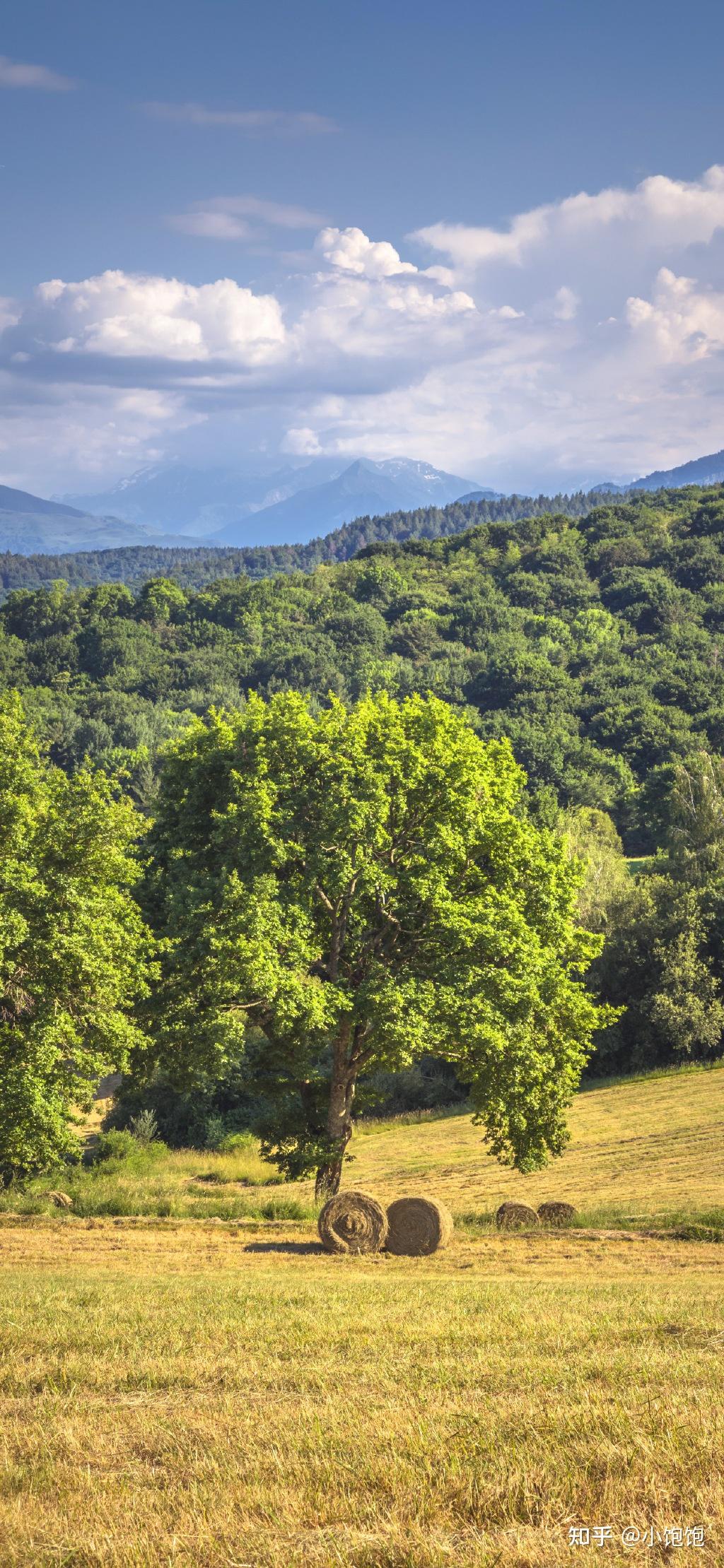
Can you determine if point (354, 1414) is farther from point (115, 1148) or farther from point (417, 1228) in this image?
point (115, 1148)

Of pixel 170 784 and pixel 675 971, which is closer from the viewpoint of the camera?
pixel 170 784

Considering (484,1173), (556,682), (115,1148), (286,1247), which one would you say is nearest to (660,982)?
(484,1173)

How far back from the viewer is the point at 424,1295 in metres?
14.3

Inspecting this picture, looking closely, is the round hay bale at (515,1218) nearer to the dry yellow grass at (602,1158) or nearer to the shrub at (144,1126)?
the dry yellow grass at (602,1158)

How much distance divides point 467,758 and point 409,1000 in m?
5.42

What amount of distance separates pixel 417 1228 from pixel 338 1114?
5.44m

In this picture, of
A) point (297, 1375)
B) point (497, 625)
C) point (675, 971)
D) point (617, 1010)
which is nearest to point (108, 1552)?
point (297, 1375)

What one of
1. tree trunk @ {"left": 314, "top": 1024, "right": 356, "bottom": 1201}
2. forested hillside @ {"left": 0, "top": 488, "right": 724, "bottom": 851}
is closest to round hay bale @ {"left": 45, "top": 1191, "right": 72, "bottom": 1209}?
tree trunk @ {"left": 314, "top": 1024, "right": 356, "bottom": 1201}

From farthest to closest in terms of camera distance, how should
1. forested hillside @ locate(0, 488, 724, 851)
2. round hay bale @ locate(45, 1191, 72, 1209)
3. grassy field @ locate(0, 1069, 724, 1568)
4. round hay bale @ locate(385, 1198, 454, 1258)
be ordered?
forested hillside @ locate(0, 488, 724, 851), round hay bale @ locate(45, 1191, 72, 1209), round hay bale @ locate(385, 1198, 454, 1258), grassy field @ locate(0, 1069, 724, 1568)

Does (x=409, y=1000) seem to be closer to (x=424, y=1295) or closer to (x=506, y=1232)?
(x=506, y=1232)

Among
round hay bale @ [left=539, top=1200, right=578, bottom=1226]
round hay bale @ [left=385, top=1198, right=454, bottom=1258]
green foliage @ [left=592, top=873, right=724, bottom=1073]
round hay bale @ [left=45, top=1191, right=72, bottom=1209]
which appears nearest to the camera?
round hay bale @ [left=385, top=1198, right=454, bottom=1258]

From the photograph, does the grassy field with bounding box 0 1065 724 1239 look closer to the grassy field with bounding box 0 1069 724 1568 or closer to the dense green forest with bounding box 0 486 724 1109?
the grassy field with bounding box 0 1069 724 1568

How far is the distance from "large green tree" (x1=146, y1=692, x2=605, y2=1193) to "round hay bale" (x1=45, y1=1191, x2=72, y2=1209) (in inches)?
134

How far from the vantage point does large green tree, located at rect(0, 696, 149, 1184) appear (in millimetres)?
19641
